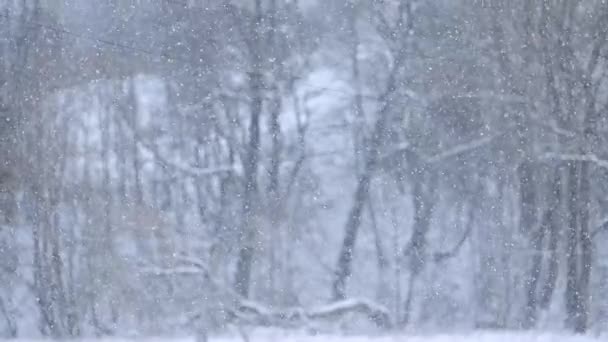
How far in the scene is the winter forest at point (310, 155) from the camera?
408cm

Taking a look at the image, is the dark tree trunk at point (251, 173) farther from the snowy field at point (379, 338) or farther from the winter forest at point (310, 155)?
the snowy field at point (379, 338)

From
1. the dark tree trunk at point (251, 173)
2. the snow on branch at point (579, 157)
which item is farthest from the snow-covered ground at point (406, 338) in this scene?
the snow on branch at point (579, 157)

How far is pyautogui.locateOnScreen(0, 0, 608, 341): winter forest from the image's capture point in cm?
408

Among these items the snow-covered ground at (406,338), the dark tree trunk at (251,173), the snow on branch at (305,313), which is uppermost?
the dark tree trunk at (251,173)

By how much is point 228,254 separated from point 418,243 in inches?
49.2

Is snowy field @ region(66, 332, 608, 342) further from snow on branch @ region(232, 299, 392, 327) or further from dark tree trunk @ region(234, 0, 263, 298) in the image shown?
dark tree trunk @ region(234, 0, 263, 298)

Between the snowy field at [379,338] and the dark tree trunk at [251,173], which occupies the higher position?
the dark tree trunk at [251,173]

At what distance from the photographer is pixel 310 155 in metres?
4.10

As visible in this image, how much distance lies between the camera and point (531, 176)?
412cm

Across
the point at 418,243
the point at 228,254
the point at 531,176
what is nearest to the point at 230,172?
the point at 228,254

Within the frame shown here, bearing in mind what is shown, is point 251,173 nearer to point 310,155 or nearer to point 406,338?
point 310,155

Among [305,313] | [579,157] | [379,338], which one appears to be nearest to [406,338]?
[379,338]

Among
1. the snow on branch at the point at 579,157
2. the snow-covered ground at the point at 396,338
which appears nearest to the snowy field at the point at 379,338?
the snow-covered ground at the point at 396,338

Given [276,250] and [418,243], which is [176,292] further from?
[418,243]
